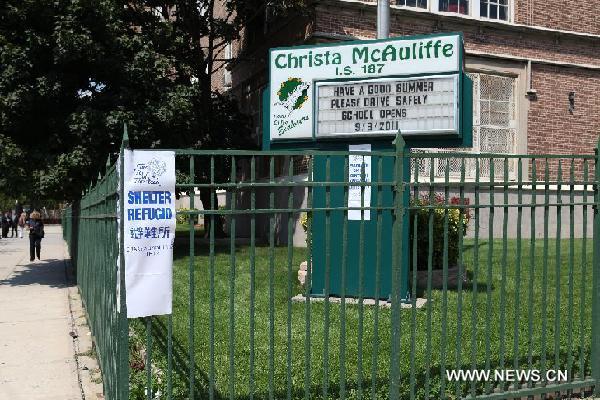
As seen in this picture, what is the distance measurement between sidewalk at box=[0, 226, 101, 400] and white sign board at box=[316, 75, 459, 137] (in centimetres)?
448

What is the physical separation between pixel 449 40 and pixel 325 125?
2.02 meters

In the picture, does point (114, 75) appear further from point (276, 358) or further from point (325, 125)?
point (276, 358)

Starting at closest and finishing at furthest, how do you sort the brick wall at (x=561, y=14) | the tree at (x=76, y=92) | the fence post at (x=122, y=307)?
the fence post at (x=122, y=307), the tree at (x=76, y=92), the brick wall at (x=561, y=14)

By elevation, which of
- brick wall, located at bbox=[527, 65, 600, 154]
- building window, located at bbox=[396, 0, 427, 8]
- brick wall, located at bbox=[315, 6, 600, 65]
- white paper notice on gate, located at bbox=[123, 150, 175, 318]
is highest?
building window, located at bbox=[396, 0, 427, 8]

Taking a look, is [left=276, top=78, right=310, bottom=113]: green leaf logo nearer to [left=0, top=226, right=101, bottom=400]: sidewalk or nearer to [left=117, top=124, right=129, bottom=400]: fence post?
[left=0, top=226, right=101, bottom=400]: sidewalk

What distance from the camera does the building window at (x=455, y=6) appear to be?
19.8 meters

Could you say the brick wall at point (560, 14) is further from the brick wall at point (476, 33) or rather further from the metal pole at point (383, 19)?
the metal pole at point (383, 19)

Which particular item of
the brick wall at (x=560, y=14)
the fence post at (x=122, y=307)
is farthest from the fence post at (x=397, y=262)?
A: the brick wall at (x=560, y=14)

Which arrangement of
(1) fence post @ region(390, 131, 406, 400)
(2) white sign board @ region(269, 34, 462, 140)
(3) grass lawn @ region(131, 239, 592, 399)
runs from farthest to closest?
(2) white sign board @ region(269, 34, 462, 140)
(3) grass lawn @ region(131, 239, 592, 399)
(1) fence post @ region(390, 131, 406, 400)

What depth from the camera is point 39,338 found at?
31.2 feet

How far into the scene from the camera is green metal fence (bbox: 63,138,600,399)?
5086mm

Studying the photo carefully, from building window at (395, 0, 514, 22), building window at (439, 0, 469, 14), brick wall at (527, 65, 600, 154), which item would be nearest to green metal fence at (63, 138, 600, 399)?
brick wall at (527, 65, 600, 154)

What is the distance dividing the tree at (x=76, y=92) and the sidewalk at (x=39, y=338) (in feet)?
7.40

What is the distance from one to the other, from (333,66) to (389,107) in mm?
1055
